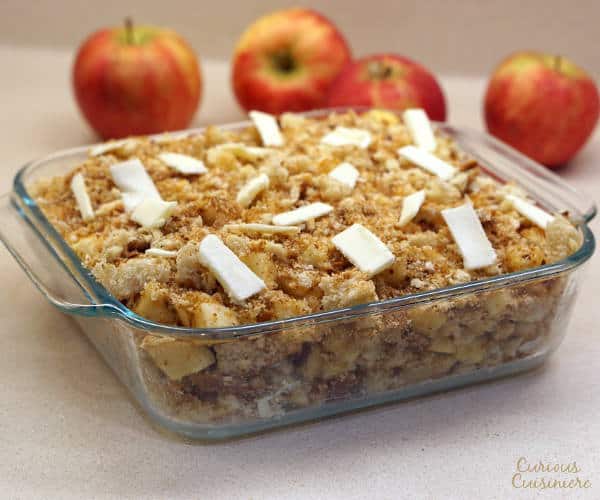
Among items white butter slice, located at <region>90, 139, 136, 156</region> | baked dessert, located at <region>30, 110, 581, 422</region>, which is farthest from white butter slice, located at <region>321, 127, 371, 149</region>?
white butter slice, located at <region>90, 139, 136, 156</region>

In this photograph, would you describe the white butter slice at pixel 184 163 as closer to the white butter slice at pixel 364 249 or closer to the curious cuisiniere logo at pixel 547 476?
the white butter slice at pixel 364 249

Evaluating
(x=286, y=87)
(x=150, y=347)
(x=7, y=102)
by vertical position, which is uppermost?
(x=150, y=347)

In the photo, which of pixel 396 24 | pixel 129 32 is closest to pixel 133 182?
pixel 129 32

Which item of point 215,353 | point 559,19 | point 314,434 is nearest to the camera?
point 215,353

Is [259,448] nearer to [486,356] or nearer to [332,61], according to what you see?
[486,356]

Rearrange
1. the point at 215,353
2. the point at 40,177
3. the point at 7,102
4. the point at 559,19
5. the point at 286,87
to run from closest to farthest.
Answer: the point at 215,353, the point at 40,177, the point at 286,87, the point at 7,102, the point at 559,19

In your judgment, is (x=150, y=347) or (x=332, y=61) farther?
(x=332, y=61)

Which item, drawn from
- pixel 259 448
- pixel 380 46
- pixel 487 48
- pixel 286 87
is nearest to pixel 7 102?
pixel 286 87

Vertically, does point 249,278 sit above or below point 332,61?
above
